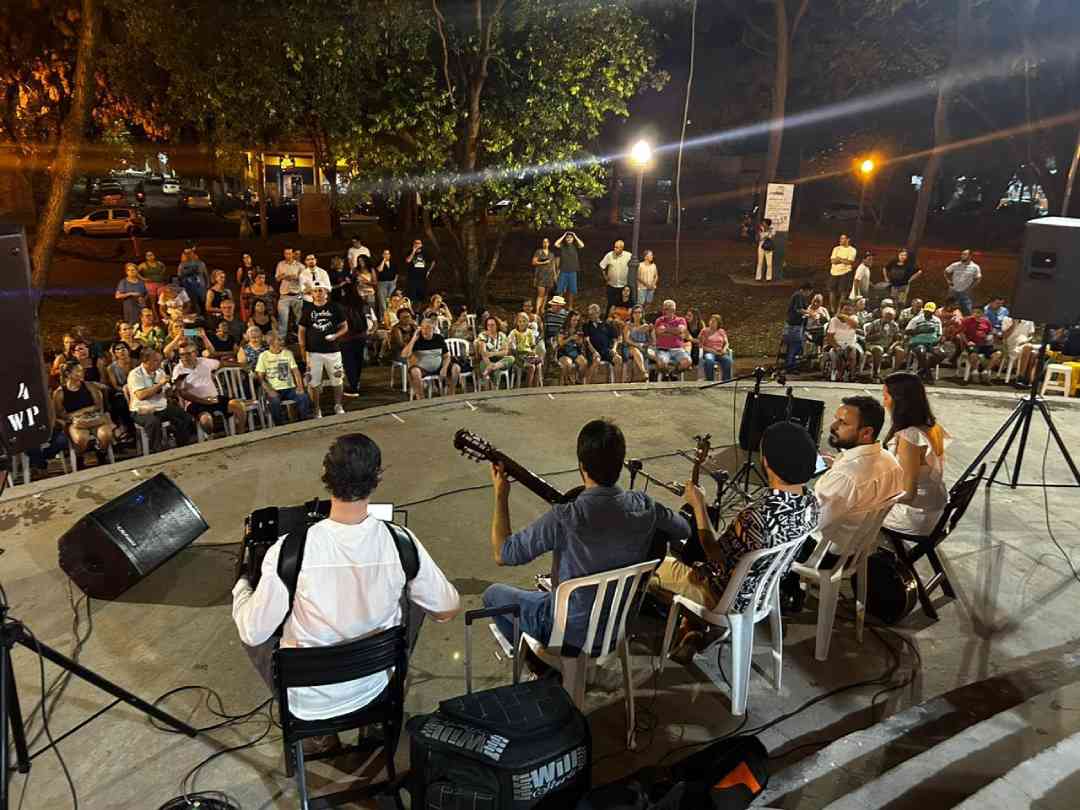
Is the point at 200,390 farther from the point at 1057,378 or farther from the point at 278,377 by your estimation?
the point at 1057,378

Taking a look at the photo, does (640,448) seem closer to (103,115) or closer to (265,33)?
(265,33)

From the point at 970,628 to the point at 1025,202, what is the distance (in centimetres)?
3245

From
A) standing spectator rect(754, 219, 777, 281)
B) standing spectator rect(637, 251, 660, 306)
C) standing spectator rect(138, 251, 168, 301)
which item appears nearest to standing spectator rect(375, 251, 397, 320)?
standing spectator rect(138, 251, 168, 301)

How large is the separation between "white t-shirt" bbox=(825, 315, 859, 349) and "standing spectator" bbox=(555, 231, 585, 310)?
5096 mm

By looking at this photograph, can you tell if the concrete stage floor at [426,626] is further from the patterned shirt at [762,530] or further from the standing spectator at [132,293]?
the standing spectator at [132,293]

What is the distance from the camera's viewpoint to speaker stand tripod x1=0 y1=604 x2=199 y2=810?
2668 millimetres

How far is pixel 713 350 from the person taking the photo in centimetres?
947

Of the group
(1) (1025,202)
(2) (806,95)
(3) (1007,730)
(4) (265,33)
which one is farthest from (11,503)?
(1) (1025,202)

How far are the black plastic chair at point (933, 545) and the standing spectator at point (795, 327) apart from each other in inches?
233

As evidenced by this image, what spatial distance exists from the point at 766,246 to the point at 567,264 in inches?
229

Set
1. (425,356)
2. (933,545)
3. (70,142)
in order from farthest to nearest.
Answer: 1. (70,142)
2. (425,356)
3. (933,545)

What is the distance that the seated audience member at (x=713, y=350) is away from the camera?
31.0 ft

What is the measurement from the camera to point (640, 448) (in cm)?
686

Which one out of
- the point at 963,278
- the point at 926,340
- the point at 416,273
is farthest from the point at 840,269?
the point at 416,273
